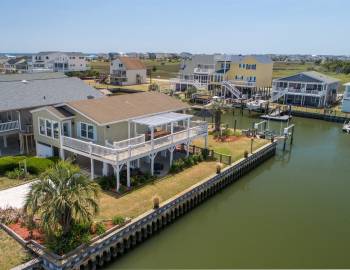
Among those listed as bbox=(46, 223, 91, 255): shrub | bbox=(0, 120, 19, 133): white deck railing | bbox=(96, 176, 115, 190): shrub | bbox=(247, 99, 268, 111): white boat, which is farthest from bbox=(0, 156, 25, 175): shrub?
bbox=(247, 99, 268, 111): white boat

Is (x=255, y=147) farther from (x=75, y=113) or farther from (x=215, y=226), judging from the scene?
(x=75, y=113)

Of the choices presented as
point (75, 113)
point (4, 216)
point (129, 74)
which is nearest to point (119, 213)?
point (4, 216)

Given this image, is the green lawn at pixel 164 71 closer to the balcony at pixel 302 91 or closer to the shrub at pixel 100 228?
the balcony at pixel 302 91

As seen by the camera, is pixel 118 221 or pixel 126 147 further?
pixel 126 147

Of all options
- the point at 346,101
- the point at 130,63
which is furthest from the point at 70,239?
the point at 130,63

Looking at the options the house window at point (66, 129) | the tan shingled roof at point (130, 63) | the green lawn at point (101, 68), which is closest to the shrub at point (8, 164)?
the house window at point (66, 129)

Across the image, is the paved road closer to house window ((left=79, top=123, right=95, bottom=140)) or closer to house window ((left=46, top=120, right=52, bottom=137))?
house window ((left=46, top=120, right=52, bottom=137))

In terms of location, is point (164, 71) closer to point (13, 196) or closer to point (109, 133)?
point (109, 133)
